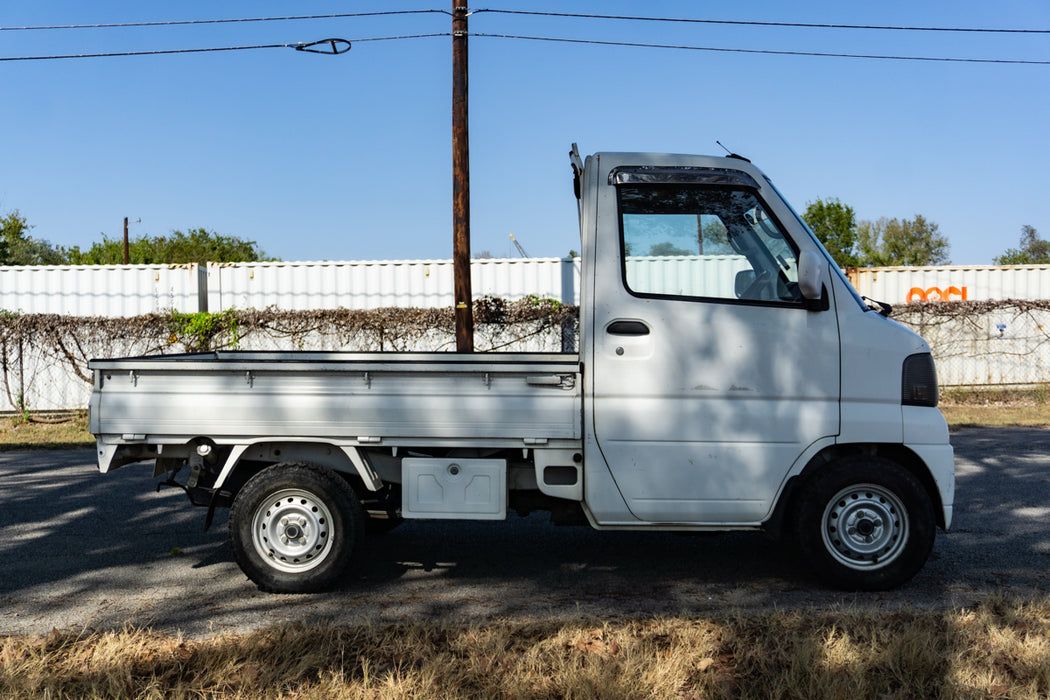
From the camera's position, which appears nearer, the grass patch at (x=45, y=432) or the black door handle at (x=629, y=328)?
the black door handle at (x=629, y=328)

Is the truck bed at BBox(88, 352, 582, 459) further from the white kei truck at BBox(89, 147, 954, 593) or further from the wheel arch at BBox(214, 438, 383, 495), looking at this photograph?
the wheel arch at BBox(214, 438, 383, 495)

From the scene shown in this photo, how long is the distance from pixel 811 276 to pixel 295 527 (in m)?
3.22

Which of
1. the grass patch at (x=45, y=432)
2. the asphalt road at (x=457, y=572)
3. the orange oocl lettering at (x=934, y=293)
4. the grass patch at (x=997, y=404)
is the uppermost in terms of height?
the orange oocl lettering at (x=934, y=293)

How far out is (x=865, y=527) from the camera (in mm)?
4867

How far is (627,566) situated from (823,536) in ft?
4.42

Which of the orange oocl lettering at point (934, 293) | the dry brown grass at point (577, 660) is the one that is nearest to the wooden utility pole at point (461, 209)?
the dry brown grass at point (577, 660)

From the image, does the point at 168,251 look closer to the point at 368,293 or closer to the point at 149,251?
the point at 149,251

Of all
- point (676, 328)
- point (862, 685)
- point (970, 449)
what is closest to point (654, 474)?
point (676, 328)

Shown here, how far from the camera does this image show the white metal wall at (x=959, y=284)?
1778 cm

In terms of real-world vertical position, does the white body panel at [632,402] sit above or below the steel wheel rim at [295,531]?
above

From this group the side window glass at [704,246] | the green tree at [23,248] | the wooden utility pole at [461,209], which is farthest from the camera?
the green tree at [23,248]

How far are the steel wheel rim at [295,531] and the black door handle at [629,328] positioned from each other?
6.37 feet

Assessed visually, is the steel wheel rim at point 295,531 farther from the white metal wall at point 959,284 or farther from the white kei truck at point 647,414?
the white metal wall at point 959,284

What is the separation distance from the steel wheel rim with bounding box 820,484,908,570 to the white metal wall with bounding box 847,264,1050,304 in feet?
45.8
